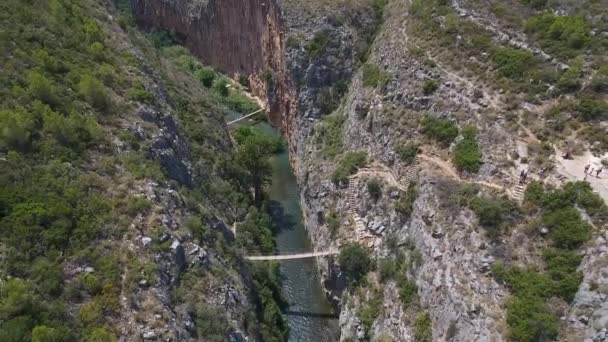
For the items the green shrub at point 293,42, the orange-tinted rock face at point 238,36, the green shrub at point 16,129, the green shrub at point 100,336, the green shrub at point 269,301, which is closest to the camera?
the green shrub at point 100,336

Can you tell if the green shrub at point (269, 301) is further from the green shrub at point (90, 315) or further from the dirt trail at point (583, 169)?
the dirt trail at point (583, 169)

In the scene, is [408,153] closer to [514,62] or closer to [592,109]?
[514,62]

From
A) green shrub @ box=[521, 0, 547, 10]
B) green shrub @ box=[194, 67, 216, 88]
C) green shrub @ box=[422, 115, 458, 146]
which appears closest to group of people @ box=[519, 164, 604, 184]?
green shrub @ box=[422, 115, 458, 146]

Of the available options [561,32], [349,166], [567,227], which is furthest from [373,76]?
[567,227]

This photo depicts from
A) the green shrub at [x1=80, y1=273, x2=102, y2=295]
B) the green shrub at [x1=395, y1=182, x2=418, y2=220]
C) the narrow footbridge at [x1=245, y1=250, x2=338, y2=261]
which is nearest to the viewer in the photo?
the green shrub at [x1=80, y1=273, x2=102, y2=295]

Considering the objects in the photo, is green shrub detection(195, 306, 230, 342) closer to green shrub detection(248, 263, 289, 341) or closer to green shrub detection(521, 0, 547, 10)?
green shrub detection(248, 263, 289, 341)

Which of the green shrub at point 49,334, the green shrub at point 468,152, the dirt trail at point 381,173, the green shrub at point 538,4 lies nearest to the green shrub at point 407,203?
the dirt trail at point 381,173

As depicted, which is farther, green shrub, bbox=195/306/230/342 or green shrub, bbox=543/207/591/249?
green shrub, bbox=195/306/230/342

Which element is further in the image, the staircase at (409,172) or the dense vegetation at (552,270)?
the staircase at (409,172)
